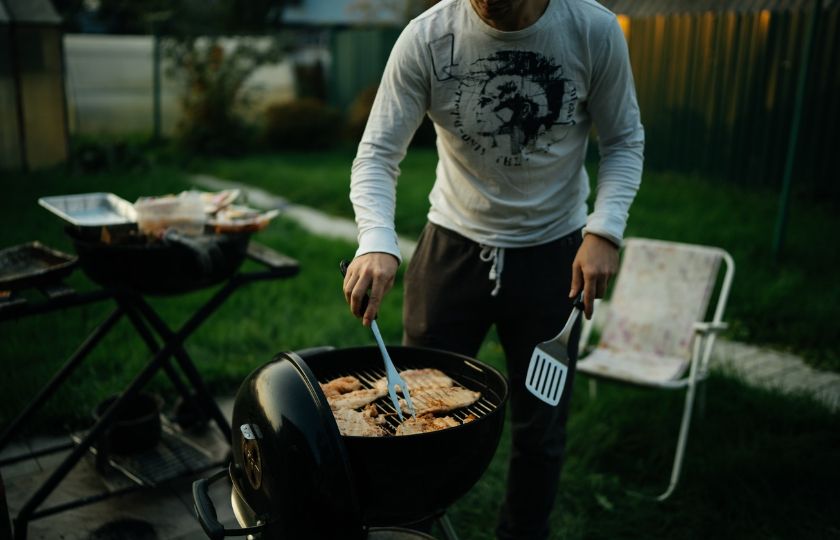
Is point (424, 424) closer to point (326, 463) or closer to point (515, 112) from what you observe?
point (326, 463)

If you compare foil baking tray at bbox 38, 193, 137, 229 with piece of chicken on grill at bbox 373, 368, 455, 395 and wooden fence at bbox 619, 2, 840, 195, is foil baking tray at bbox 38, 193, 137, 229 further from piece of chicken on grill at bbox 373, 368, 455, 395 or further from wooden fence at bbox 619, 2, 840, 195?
wooden fence at bbox 619, 2, 840, 195

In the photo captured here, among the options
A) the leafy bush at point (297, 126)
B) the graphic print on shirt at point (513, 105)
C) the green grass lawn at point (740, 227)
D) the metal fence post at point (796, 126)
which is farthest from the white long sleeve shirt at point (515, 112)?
the leafy bush at point (297, 126)

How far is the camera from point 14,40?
8.97m

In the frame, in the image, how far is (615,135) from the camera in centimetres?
230

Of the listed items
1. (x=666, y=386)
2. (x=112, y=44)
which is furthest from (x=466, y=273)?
(x=112, y=44)

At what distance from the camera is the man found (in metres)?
2.15

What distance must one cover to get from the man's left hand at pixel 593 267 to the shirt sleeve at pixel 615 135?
28 millimetres

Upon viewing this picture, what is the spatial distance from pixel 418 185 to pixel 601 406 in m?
6.60

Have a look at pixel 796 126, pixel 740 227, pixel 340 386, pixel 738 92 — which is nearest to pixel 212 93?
pixel 738 92

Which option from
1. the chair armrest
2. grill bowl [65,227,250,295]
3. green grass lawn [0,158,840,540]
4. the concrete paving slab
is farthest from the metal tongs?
the concrete paving slab

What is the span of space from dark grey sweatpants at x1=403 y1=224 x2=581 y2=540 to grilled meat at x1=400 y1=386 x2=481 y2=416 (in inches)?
16.9

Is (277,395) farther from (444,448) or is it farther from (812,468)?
(812,468)

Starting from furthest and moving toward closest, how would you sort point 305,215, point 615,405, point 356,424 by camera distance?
point 305,215 → point 615,405 → point 356,424

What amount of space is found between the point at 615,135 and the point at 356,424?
1203 millimetres
